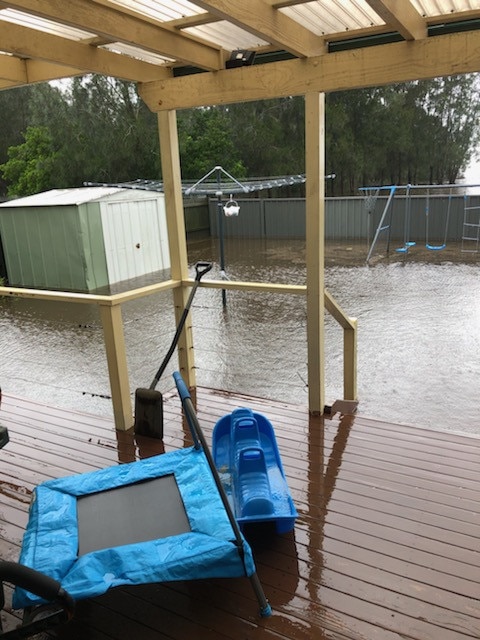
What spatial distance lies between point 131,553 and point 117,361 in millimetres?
1639

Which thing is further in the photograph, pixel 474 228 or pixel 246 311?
pixel 474 228

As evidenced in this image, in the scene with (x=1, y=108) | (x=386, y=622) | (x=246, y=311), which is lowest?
(x=246, y=311)

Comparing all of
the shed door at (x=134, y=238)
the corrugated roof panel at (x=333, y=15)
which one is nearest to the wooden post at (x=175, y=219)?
the corrugated roof panel at (x=333, y=15)

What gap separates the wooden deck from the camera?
1918 millimetres

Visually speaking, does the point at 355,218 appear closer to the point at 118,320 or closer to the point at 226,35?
the point at 226,35

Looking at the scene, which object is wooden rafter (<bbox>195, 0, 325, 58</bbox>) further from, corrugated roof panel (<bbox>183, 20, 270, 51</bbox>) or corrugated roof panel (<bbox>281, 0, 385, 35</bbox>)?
corrugated roof panel (<bbox>183, 20, 270, 51</bbox>)

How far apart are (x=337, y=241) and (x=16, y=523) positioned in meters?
15.6

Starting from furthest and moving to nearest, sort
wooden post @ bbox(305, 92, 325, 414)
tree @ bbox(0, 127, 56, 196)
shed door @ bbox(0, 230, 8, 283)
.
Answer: tree @ bbox(0, 127, 56, 196) → shed door @ bbox(0, 230, 8, 283) → wooden post @ bbox(305, 92, 325, 414)

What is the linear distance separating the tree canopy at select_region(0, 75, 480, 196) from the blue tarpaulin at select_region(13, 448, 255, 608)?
16.3m

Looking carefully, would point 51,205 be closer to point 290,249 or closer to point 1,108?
point 290,249

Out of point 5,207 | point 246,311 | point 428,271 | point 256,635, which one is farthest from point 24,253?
point 256,635

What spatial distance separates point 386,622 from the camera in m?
1.90

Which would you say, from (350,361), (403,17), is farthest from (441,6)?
(350,361)

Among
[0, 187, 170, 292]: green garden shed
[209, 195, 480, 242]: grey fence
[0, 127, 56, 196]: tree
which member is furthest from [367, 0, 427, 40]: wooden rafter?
[0, 127, 56, 196]: tree
